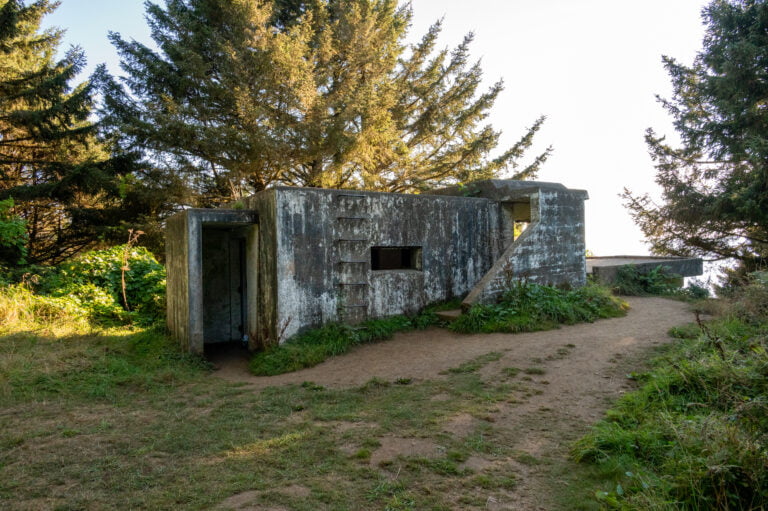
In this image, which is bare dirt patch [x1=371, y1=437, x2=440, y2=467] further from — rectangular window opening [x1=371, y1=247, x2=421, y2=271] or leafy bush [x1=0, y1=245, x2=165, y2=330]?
leafy bush [x1=0, y1=245, x2=165, y2=330]

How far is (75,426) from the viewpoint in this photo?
4.63 m

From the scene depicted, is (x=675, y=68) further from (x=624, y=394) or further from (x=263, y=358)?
(x=263, y=358)

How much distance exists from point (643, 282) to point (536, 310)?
6.08 meters

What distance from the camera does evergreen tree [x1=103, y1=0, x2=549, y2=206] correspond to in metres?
13.7

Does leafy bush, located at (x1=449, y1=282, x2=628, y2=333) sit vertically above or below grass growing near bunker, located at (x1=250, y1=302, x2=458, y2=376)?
above

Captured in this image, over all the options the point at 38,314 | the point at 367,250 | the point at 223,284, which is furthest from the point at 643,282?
the point at 38,314

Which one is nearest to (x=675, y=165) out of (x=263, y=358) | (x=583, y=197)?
(x=583, y=197)

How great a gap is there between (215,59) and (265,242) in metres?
10.2

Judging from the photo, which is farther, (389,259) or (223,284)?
(389,259)

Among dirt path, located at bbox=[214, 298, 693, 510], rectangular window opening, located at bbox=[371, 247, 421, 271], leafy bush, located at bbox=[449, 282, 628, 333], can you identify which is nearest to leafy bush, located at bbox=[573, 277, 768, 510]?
dirt path, located at bbox=[214, 298, 693, 510]

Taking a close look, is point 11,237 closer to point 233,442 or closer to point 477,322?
point 233,442

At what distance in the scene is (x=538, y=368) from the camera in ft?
19.3

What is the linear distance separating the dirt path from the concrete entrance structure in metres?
0.95

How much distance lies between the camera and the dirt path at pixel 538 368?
12.6ft
